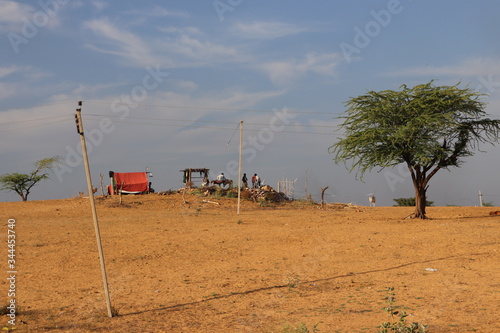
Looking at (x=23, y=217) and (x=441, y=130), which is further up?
(x=441, y=130)

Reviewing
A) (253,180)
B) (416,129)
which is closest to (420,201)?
(416,129)

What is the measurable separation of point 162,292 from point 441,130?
17.6 m

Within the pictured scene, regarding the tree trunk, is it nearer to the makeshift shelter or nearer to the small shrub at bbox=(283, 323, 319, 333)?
the small shrub at bbox=(283, 323, 319, 333)

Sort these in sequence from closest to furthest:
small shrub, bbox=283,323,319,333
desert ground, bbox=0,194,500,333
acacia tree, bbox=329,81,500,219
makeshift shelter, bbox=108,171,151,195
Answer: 1. small shrub, bbox=283,323,319,333
2. desert ground, bbox=0,194,500,333
3. acacia tree, bbox=329,81,500,219
4. makeshift shelter, bbox=108,171,151,195

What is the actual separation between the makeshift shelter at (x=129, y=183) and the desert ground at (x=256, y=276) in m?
13.5

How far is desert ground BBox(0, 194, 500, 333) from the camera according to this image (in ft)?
29.7

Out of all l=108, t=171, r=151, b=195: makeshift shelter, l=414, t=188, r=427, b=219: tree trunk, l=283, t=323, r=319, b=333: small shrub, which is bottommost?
l=283, t=323, r=319, b=333: small shrub

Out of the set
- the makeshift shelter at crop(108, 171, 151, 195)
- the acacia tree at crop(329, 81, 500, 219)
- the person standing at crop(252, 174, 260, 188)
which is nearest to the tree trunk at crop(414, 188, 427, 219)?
the acacia tree at crop(329, 81, 500, 219)

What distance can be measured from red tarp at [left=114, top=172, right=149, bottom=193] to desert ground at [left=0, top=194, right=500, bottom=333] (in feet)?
45.9

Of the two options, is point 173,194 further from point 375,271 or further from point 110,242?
point 375,271

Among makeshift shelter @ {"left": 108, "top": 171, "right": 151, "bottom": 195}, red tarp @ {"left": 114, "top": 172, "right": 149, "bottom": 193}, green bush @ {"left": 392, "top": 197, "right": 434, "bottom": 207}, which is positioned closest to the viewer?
makeshift shelter @ {"left": 108, "top": 171, "right": 151, "bottom": 195}

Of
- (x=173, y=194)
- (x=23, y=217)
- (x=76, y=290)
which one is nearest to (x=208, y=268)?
(x=76, y=290)

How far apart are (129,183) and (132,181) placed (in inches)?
13.5

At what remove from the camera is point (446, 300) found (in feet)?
32.5
